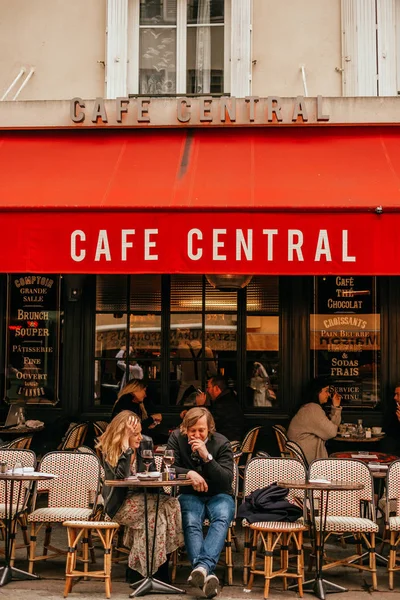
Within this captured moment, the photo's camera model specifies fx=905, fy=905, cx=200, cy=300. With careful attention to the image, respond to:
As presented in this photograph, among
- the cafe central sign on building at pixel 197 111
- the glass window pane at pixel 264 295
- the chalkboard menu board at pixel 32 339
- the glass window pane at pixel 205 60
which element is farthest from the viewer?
the chalkboard menu board at pixel 32 339

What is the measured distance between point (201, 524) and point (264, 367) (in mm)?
4221

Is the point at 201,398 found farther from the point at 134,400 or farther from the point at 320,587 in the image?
the point at 320,587

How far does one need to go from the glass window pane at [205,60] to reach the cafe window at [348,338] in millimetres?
2884

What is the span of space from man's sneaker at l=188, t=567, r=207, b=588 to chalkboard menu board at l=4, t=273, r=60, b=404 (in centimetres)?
524

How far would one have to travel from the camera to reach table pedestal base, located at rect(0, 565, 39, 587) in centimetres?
761

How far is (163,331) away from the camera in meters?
11.8

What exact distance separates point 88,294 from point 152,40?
333 centimetres

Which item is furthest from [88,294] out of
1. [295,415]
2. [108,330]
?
[295,415]

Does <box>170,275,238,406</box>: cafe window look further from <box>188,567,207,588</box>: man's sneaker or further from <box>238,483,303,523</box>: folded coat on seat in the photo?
<box>188,567,207,588</box>: man's sneaker

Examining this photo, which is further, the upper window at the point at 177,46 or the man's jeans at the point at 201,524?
the upper window at the point at 177,46

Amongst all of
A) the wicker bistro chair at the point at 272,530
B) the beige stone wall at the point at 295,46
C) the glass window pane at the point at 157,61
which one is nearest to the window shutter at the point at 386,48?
the beige stone wall at the point at 295,46

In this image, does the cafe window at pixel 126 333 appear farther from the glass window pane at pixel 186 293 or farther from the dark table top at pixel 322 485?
the dark table top at pixel 322 485

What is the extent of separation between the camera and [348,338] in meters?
11.7

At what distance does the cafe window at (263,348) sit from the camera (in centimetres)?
1163
